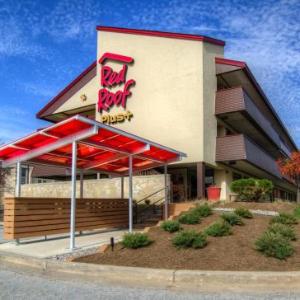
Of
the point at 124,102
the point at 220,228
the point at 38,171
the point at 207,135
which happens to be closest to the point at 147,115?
the point at 124,102

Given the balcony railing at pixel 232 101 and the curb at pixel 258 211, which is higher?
the balcony railing at pixel 232 101

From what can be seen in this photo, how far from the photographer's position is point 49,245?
37.6ft

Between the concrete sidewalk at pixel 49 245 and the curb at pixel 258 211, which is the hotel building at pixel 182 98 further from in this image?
the concrete sidewalk at pixel 49 245

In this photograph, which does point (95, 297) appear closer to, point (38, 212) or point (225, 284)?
point (225, 284)

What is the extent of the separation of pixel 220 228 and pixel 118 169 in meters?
8.69

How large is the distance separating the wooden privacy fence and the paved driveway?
152 inches

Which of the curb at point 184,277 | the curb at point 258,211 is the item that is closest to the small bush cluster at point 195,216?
the curb at point 258,211

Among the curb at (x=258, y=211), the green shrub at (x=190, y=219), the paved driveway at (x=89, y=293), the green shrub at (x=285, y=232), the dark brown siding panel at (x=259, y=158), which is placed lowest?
the paved driveway at (x=89, y=293)

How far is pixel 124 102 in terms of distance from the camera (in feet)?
75.7

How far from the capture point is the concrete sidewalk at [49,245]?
9898 millimetres

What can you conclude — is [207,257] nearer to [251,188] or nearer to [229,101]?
[251,188]

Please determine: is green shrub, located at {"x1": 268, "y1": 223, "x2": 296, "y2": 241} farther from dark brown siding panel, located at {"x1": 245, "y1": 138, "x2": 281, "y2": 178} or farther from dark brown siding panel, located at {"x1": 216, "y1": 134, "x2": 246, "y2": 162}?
dark brown siding panel, located at {"x1": 245, "y1": 138, "x2": 281, "y2": 178}

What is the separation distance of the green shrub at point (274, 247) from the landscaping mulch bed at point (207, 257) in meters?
0.11

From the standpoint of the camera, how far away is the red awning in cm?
1093
